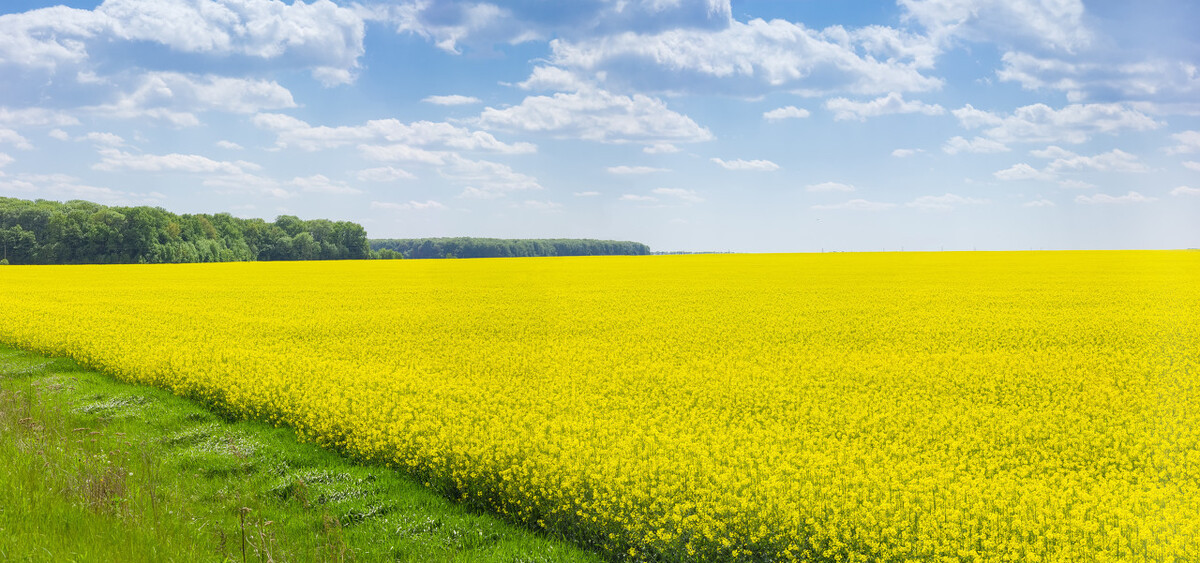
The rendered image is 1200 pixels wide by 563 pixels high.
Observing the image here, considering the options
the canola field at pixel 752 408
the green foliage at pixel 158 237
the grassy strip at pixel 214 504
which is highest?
the green foliage at pixel 158 237

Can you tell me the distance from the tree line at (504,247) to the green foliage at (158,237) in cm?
2957

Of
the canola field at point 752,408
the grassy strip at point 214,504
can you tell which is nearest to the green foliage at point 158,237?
the canola field at point 752,408

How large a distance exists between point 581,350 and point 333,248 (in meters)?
92.9

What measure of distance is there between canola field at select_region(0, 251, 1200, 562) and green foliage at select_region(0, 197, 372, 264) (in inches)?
2726

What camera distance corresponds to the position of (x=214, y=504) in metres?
8.48

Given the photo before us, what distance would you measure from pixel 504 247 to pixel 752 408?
430 feet

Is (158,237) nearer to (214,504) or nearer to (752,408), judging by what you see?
(214,504)

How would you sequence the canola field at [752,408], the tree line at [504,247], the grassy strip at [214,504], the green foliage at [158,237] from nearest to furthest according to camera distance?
the canola field at [752,408], the grassy strip at [214,504], the green foliage at [158,237], the tree line at [504,247]

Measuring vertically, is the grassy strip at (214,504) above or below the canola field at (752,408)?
below

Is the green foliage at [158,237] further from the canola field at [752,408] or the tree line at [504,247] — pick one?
the canola field at [752,408]

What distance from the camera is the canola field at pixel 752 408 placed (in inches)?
264

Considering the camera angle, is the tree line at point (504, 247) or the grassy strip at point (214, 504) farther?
the tree line at point (504, 247)

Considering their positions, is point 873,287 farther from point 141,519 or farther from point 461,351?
point 141,519

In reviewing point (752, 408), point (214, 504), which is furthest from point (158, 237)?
point (752, 408)
